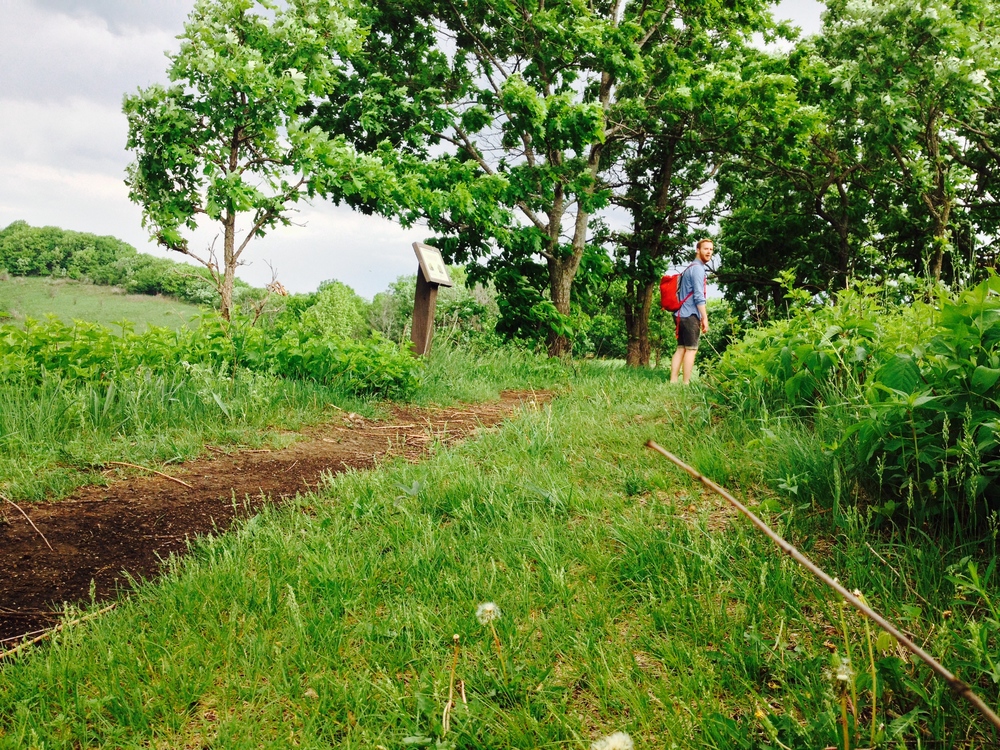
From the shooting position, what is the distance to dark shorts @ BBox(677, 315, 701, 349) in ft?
26.7

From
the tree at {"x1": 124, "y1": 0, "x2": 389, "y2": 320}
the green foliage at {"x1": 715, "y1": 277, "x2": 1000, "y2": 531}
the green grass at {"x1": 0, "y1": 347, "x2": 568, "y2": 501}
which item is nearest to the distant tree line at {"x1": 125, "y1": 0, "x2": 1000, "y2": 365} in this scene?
the tree at {"x1": 124, "y1": 0, "x2": 389, "y2": 320}

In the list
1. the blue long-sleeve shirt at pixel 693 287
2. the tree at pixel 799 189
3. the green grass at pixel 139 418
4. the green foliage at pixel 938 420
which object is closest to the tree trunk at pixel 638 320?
the tree at pixel 799 189

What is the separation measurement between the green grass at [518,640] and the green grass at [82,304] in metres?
4.46

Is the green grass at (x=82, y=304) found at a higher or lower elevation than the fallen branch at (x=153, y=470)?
higher

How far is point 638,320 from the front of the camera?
17.6 m

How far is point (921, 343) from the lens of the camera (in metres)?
2.53

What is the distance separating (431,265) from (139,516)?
6.22 meters

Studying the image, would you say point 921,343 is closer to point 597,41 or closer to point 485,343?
point 485,343

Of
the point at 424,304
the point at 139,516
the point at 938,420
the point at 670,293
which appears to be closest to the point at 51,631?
the point at 139,516

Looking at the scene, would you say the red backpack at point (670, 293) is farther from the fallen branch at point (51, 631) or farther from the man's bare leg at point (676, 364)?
the fallen branch at point (51, 631)

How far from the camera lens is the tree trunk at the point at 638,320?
17.3 meters

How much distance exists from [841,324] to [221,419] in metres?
5.05

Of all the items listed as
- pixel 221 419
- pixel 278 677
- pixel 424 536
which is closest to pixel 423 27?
pixel 221 419

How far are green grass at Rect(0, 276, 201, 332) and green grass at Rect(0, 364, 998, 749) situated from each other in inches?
176
